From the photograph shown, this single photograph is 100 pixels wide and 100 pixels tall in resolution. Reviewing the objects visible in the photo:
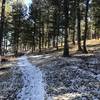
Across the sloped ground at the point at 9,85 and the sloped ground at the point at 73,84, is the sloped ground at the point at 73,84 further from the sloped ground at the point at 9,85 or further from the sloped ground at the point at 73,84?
the sloped ground at the point at 9,85

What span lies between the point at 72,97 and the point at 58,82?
4.34m

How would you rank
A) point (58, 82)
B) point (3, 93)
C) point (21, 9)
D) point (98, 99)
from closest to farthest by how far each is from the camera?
point (98, 99) → point (3, 93) → point (58, 82) → point (21, 9)

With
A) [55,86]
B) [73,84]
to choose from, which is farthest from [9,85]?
[73,84]

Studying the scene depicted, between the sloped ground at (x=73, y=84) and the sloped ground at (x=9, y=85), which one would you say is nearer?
the sloped ground at (x=73, y=84)

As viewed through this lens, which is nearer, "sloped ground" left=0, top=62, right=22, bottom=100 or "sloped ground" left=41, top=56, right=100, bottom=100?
"sloped ground" left=41, top=56, right=100, bottom=100

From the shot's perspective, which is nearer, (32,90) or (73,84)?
(32,90)

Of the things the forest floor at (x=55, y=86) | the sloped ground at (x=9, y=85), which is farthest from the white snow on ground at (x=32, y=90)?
the sloped ground at (x=9, y=85)

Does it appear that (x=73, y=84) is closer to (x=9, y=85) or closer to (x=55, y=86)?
(x=55, y=86)

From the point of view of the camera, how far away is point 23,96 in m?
16.1

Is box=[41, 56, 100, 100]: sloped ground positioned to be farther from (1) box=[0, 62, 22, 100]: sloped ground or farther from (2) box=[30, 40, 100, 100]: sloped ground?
(1) box=[0, 62, 22, 100]: sloped ground

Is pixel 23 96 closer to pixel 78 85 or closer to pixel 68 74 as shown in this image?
pixel 78 85

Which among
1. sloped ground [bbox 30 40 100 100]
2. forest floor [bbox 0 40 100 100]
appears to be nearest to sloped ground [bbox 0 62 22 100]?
forest floor [bbox 0 40 100 100]

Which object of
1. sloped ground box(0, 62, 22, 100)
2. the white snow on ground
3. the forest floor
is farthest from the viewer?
sloped ground box(0, 62, 22, 100)

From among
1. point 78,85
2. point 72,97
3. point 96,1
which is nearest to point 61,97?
point 72,97
